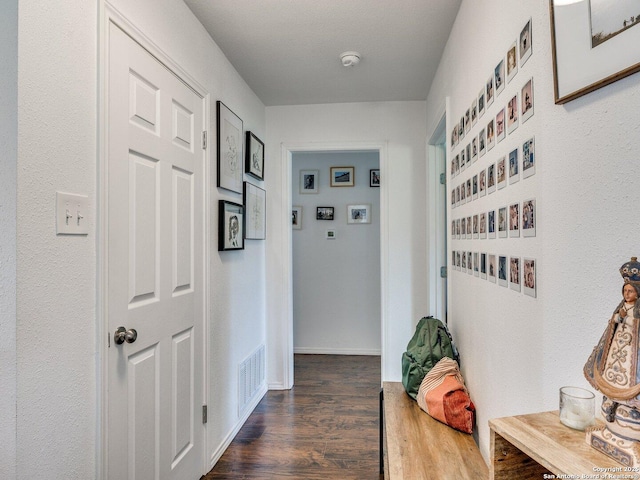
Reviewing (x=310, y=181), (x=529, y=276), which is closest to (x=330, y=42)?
(x=529, y=276)

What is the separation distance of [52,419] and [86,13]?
1.21 meters

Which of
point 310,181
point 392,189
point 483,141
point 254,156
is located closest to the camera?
point 483,141

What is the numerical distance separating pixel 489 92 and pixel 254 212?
1887 mm

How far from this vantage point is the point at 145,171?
1.56m

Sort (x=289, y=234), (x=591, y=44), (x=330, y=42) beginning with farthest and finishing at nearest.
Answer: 1. (x=289, y=234)
2. (x=330, y=42)
3. (x=591, y=44)

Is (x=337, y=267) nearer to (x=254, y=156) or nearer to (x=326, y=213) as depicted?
(x=326, y=213)

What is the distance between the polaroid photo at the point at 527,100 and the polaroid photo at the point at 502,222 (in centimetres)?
30

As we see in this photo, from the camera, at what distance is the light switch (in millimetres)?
1121

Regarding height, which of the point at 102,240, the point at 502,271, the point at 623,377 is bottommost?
the point at 623,377

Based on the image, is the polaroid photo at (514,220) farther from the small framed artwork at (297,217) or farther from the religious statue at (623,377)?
the small framed artwork at (297,217)

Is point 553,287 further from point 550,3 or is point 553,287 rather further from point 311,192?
point 311,192

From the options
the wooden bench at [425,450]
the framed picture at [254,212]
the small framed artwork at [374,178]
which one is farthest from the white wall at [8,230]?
the small framed artwork at [374,178]

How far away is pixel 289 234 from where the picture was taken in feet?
11.0

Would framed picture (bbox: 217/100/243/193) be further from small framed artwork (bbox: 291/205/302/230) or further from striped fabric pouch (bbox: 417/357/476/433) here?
small framed artwork (bbox: 291/205/302/230)
